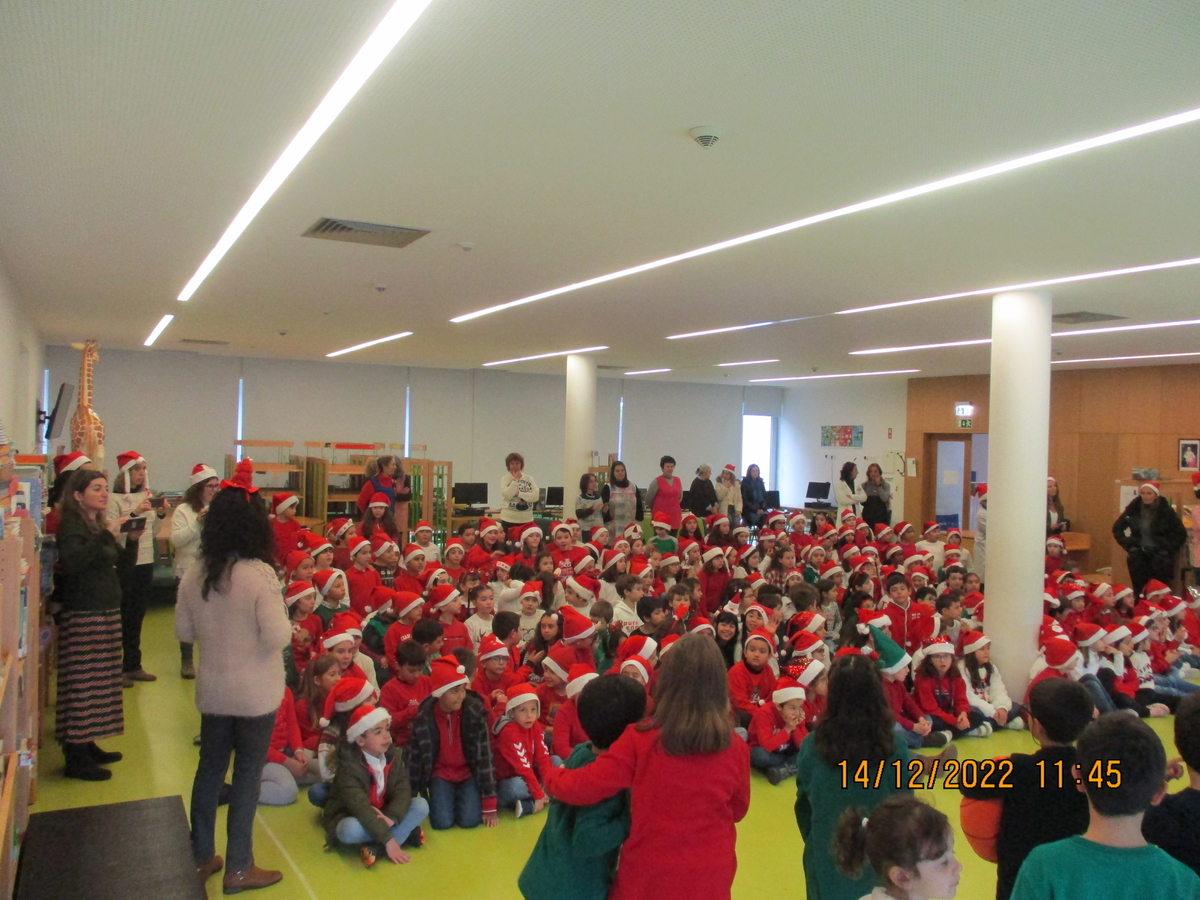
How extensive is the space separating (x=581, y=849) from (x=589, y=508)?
26.3ft

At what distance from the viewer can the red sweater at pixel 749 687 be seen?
5062mm

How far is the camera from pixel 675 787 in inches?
87.7

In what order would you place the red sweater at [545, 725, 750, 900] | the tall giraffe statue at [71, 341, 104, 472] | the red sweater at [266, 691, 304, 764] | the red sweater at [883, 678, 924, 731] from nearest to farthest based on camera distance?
1. the red sweater at [545, 725, 750, 900]
2. the red sweater at [266, 691, 304, 764]
3. the red sweater at [883, 678, 924, 731]
4. the tall giraffe statue at [71, 341, 104, 472]

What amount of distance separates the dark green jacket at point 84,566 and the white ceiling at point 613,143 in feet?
5.49

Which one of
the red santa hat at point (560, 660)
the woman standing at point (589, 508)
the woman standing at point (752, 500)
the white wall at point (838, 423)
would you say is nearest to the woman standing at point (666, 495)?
the woman standing at point (589, 508)

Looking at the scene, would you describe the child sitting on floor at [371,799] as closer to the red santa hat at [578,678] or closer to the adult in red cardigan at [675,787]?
the red santa hat at [578,678]

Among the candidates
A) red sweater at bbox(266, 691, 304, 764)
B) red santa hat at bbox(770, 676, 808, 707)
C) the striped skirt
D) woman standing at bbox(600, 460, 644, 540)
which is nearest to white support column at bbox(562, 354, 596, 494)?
woman standing at bbox(600, 460, 644, 540)

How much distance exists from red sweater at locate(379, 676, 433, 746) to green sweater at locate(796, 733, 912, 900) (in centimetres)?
223

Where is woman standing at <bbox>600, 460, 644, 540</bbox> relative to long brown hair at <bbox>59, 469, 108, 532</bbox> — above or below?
below

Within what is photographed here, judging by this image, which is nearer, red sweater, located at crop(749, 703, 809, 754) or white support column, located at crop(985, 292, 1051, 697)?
red sweater, located at crop(749, 703, 809, 754)

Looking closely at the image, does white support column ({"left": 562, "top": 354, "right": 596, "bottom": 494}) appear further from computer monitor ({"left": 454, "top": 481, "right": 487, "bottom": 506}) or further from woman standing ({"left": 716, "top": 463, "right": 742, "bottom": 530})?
computer monitor ({"left": 454, "top": 481, "right": 487, "bottom": 506})

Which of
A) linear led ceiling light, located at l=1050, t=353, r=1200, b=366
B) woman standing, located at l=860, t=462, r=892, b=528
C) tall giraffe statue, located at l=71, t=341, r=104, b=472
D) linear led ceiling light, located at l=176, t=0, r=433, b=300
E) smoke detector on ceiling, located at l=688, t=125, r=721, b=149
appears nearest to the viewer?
linear led ceiling light, located at l=176, t=0, r=433, b=300

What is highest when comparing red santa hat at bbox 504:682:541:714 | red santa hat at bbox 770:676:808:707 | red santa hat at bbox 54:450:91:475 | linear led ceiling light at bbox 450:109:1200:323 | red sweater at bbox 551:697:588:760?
linear led ceiling light at bbox 450:109:1200:323

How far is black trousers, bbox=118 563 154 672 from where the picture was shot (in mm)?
5594
